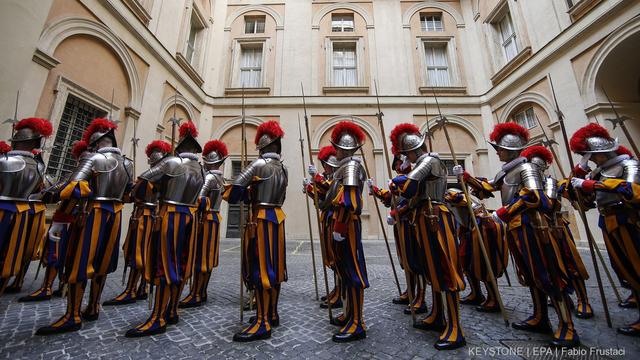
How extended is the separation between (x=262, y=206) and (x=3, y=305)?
3818mm

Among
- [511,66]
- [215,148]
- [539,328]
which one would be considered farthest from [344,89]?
[539,328]

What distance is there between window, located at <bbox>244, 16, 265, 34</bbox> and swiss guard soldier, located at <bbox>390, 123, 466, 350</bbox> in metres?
14.5

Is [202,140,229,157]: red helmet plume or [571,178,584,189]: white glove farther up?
[202,140,229,157]: red helmet plume

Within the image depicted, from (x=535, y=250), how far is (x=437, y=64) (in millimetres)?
13668

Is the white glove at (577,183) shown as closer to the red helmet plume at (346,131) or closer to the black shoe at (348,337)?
the red helmet plume at (346,131)

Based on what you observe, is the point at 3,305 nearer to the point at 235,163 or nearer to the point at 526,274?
the point at 526,274

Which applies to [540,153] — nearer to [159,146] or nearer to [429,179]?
[429,179]

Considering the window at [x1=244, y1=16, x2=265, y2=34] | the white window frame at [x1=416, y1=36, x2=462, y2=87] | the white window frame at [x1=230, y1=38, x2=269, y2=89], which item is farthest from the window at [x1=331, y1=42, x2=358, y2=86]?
the window at [x1=244, y1=16, x2=265, y2=34]

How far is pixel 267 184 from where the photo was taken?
2.84 meters

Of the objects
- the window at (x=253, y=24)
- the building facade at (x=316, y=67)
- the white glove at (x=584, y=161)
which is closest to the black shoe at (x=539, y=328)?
the white glove at (x=584, y=161)

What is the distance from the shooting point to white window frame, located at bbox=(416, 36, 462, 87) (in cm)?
1320

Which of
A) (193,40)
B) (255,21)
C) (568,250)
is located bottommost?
(568,250)

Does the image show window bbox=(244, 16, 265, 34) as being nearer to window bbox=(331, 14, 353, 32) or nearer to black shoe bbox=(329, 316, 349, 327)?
window bbox=(331, 14, 353, 32)

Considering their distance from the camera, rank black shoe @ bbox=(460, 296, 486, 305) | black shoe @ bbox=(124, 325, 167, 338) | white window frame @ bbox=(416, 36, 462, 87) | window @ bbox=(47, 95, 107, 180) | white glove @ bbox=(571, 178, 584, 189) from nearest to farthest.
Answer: black shoe @ bbox=(124, 325, 167, 338), white glove @ bbox=(571, 178, 584, 189), black shoe @ bbox=(460, 296, 486, 305), window @ bbox=(47, 95, 107, 180), white window frame @ bbox=(416, 36, 462, 87)
